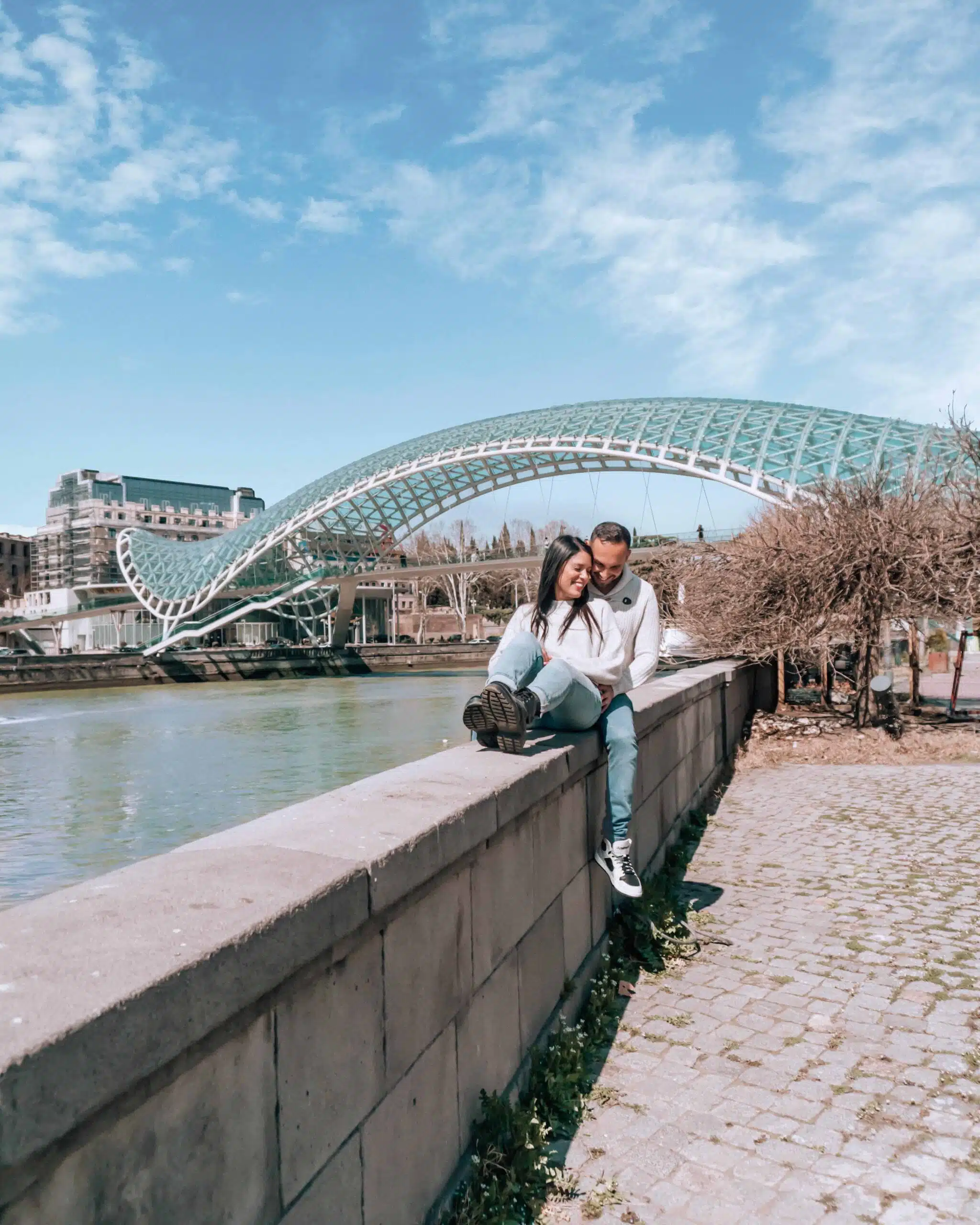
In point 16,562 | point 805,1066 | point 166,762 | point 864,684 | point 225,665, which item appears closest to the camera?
point 805,1066

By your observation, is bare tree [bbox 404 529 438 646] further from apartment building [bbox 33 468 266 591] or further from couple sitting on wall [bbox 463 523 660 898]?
couple sitting on wall [bbox 463 523 660 898]

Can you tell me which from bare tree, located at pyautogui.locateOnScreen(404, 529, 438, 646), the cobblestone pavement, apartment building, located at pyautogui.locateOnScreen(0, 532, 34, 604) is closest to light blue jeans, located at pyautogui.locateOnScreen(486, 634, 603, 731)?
the cobblestone pavement

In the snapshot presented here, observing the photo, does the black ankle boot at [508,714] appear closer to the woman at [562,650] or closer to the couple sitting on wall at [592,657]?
the woman at [562,650]

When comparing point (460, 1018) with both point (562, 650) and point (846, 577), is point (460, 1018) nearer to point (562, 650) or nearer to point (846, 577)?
point (562, 650)

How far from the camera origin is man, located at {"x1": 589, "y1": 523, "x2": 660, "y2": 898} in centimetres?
390


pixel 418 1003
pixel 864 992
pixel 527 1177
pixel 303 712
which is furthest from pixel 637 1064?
pixel 303 712

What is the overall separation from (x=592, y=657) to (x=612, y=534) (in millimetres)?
658

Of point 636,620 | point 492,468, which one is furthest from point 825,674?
point 492,468

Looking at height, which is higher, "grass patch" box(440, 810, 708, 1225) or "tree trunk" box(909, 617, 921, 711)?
"tree trunk" box(909, 617, 921, 711)

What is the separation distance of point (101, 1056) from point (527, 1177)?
5.50 feet

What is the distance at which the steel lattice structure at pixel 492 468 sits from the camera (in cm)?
4478

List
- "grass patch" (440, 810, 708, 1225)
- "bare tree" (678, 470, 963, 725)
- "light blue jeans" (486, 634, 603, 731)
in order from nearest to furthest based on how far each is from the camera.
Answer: "grass patch" (440, 810, 708, 1225)
"light blue jeans" (486, 634, 603, 731)
"bare tree" (678, 470, 963, 725)

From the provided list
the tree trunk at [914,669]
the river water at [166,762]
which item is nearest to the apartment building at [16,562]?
the river water at [166,762]

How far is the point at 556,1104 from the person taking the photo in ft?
9.50
